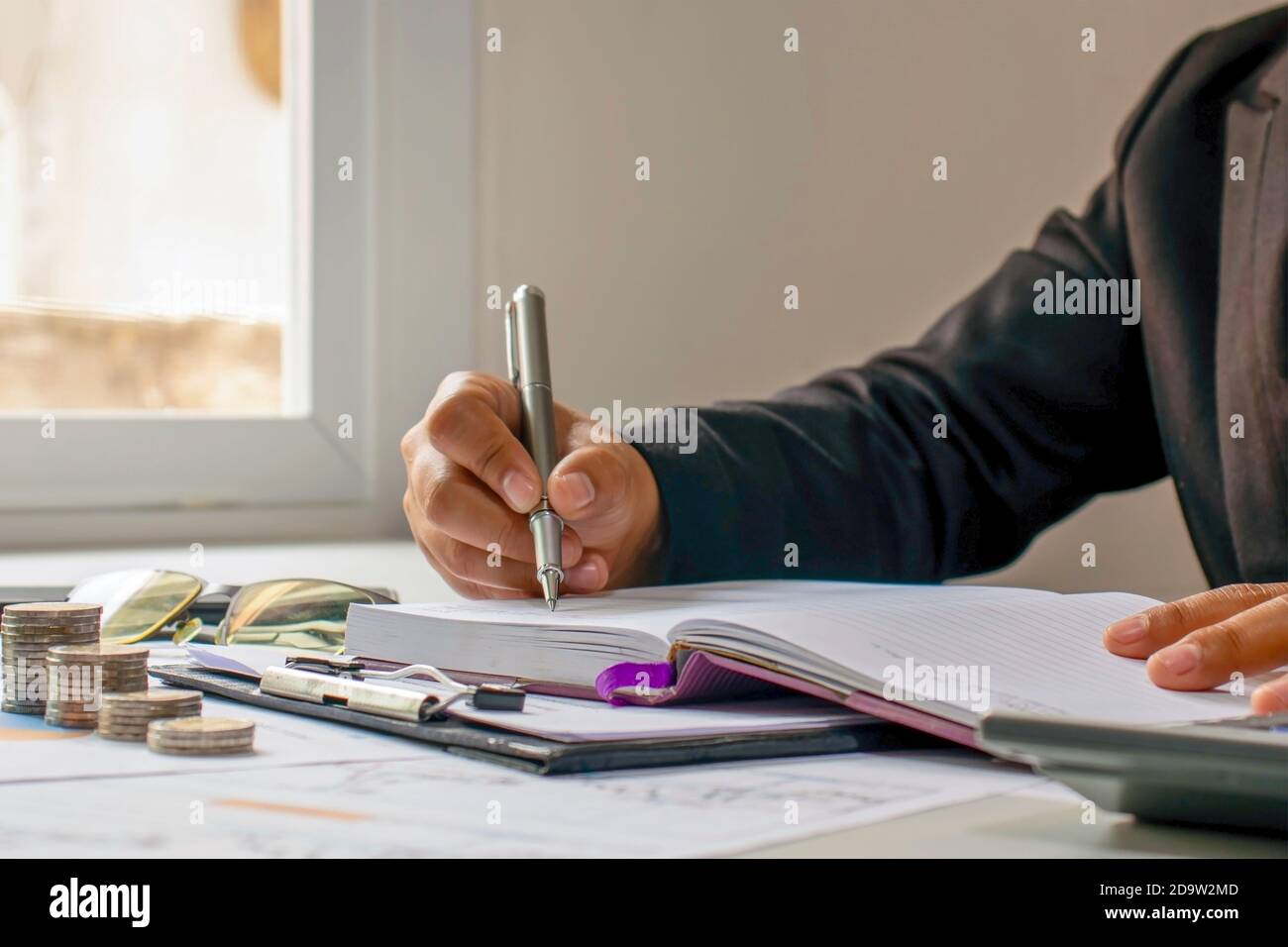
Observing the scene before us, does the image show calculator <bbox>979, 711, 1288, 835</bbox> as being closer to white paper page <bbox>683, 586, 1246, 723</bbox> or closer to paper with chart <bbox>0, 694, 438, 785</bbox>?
white paper page <bbox>683, 586, 1246, 723</bbox>

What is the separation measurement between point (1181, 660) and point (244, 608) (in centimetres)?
45

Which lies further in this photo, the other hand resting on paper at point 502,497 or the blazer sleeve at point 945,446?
the blazer sleeve at point 945,446

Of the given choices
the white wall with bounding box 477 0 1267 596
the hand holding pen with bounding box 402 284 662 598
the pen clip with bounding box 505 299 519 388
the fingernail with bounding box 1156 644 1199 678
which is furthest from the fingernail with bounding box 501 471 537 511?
the white wall with bounding box 477 0 1267 596

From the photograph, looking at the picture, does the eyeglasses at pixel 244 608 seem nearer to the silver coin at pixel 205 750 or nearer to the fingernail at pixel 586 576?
the fingernail at pixel 586 576

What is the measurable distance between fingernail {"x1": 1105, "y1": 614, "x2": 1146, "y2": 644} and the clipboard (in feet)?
0.34

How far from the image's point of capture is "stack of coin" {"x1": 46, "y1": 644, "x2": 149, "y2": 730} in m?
0.51

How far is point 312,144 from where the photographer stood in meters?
1.38

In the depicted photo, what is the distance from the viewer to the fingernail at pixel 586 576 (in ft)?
2.49

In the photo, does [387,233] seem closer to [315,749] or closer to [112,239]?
[112,239]

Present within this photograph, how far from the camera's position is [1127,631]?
1.80ft

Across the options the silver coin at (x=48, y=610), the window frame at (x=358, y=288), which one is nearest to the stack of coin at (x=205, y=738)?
the silver coin at (x=48, y=610)

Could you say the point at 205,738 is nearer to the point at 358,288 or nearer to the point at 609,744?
the point at 609,744

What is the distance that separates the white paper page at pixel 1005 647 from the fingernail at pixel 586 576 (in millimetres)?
177

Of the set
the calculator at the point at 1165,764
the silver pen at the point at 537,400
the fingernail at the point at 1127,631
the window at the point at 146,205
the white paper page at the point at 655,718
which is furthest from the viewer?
the window at the point at 146,205
